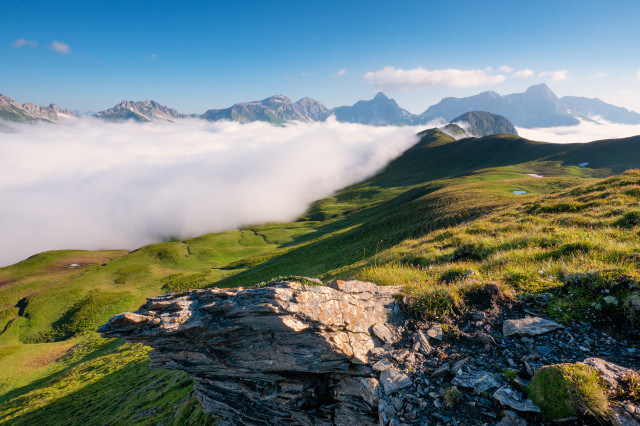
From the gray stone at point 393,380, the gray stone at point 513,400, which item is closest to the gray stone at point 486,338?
the gray stone at point 513,400

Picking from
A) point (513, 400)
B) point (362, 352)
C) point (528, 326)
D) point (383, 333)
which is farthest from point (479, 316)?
point (362, 352)

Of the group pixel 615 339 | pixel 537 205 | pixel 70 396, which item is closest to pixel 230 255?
pixel 70 396

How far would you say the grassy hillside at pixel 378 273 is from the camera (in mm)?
11227

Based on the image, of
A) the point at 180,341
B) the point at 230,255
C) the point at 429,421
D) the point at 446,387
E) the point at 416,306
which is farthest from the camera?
the point at 230,255

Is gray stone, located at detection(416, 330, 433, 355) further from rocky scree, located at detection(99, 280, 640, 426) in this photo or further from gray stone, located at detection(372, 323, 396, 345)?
gray stone, located at detection(372, 323, 396, 345)

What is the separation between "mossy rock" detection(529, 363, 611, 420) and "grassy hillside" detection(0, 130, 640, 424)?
3.13m

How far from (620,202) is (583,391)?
73.7 ft

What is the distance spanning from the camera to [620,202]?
19.9m

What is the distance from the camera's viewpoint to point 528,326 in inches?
343

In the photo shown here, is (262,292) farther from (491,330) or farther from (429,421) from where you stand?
(491,330)

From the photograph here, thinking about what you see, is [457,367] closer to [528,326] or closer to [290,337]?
[528,326]

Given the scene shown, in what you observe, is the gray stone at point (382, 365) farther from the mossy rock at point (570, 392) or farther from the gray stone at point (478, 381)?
the mossy rock at point (570, 392)

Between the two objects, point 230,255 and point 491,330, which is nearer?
point 491,330

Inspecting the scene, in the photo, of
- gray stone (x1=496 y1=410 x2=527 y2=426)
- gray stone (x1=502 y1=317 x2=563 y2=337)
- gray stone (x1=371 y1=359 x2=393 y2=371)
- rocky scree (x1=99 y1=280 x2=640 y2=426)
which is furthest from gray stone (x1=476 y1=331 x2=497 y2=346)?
gray stone (x1=371 y1=359 x2=393 y2=371)
